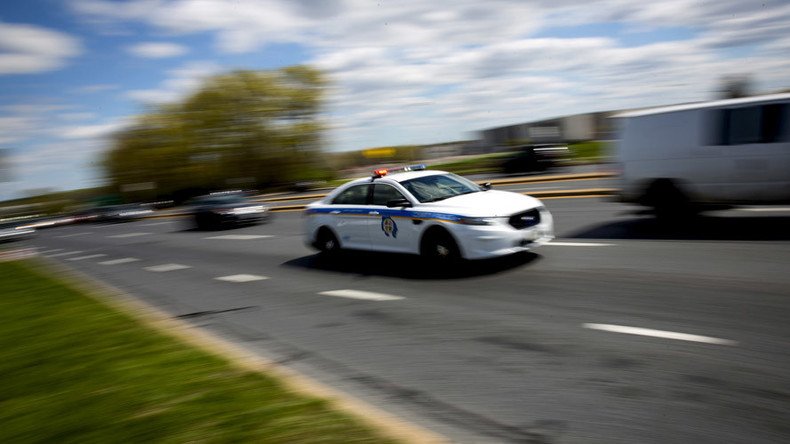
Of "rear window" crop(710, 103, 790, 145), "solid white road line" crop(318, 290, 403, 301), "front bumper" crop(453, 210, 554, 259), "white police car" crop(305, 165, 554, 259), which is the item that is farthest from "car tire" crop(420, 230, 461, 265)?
"rear window" crop(710, 103, 790, 145)

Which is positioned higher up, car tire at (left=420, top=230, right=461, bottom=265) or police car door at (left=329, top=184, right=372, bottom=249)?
police car door at (left=329, top=184, right=372, bottom=249)

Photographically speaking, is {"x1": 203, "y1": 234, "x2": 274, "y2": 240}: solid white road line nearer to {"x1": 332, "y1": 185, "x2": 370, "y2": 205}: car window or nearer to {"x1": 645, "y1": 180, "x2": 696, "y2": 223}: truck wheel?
{"x1": 332, "y1": 185, "x2": 370, "y2": 205}: car window

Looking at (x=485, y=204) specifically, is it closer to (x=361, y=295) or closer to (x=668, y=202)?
(x=361, y=295)

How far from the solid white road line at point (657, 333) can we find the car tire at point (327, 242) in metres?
5.81

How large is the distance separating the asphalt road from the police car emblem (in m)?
0.60

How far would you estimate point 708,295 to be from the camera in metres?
6.00

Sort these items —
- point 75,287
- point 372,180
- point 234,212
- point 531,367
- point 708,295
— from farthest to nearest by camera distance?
point 234,212, point 75,287, point 372,180, point 708,295, point 531,367

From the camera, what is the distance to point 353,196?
1016 cm

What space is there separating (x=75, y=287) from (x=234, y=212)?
408 inches

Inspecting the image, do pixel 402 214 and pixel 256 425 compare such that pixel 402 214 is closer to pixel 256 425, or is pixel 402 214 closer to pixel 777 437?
pixel 256 425

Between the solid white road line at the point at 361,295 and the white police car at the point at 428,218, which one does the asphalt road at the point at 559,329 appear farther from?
the white police car at the point at 428,218

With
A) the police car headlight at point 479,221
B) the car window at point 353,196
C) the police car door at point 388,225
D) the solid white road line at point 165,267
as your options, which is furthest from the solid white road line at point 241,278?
the police car headlight at point 479,221

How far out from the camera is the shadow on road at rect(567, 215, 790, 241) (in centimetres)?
886

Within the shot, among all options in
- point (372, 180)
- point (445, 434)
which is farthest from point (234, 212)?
point (445, 434)
